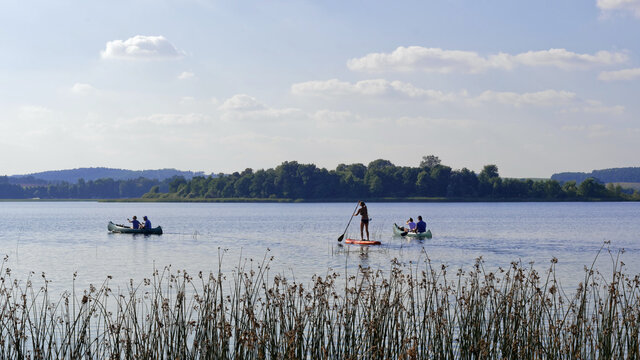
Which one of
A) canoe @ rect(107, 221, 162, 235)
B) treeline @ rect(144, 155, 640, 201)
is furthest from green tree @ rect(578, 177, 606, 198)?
canoe @ rect(107, 221, 162, 235)

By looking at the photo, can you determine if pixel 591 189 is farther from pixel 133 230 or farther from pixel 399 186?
pixel 133 230

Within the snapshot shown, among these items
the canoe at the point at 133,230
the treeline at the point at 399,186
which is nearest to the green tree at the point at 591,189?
the treeline at the point at 399,186

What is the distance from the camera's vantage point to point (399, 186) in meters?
172

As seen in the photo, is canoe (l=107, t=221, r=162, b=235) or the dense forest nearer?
canoe (l=107, t=221, r=162, b=235)

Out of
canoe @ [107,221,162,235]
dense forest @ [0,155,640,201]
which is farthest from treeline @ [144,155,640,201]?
canoe @ [107,221,162,235]

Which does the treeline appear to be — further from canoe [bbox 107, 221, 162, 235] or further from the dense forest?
canoe [bbox 107, 221, 162, 235]

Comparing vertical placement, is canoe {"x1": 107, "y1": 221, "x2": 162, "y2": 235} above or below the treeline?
below

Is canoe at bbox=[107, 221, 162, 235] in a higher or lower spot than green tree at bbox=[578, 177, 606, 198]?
lower

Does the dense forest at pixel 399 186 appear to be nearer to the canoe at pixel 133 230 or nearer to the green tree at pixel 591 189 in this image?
the green tree at pixel 591 189

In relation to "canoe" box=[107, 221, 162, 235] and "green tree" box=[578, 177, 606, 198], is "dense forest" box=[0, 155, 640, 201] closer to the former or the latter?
"green tree" box=[578, 177, 606, 198]

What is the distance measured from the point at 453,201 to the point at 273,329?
168m

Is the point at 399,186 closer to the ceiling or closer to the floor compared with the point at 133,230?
closer to the ceiling

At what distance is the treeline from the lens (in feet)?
549

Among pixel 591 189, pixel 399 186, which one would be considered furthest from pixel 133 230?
pixel 591 189
